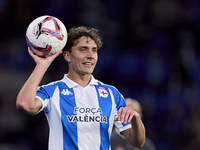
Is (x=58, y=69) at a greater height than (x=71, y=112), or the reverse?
(x=71, y=112)

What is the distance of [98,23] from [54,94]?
6.70 m

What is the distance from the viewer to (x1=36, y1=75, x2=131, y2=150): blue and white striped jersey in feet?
13.4

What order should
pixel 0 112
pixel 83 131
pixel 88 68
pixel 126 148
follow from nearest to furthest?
pixel 83 131 < pixel 88 68 < pixel 126 148 < pixel 0 112

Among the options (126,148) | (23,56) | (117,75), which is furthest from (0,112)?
(126,148)

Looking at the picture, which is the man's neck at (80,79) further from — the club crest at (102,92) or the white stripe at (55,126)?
the white stripe at (55,126)

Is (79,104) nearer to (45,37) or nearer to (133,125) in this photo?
(133,125)

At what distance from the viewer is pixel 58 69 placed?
987 centimetres

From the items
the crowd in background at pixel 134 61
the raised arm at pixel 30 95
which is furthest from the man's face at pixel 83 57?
the crowd in background at pixel 134 61

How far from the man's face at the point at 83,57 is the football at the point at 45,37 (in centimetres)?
36

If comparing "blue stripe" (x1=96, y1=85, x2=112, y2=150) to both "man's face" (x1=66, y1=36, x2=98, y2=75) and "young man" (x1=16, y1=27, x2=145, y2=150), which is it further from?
"man's face" (x1=66, y1=36, x2=98, y2=75)

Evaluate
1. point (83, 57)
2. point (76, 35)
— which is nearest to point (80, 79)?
point (83, 57)

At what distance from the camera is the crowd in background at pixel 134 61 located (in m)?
9.29

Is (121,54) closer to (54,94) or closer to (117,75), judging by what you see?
(117,75)

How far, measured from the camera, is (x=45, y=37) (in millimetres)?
4047
